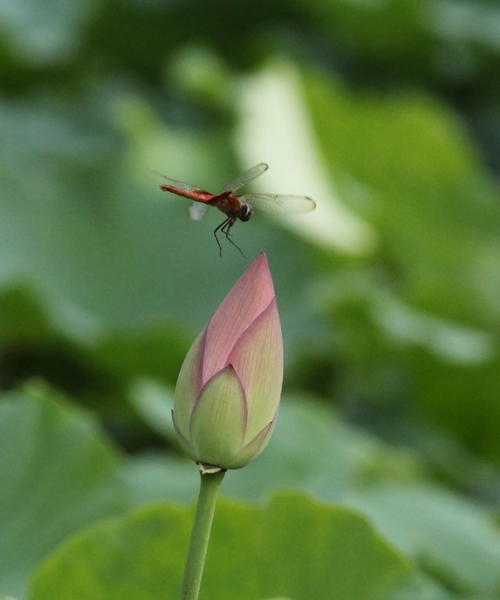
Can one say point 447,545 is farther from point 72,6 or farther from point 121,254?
point 72,6

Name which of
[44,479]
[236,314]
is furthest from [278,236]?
[236,314]

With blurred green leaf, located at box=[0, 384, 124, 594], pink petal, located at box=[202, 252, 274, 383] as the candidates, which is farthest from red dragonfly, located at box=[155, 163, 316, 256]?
blurred green leaf, located at box=[0, 384, 124, 594]

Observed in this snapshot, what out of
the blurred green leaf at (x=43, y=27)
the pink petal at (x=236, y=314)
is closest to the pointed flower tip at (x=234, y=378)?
the pink petal at (x=236, y=314)

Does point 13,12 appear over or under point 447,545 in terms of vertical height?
under

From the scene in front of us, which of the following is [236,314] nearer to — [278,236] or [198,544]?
[198,544]

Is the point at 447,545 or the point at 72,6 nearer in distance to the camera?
the point at 447,545

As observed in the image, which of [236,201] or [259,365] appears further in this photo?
[236,201]

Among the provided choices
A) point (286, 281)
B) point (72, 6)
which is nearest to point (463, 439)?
point (286, 281)
